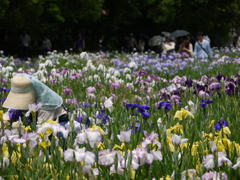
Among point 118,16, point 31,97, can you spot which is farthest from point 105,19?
point 31,97

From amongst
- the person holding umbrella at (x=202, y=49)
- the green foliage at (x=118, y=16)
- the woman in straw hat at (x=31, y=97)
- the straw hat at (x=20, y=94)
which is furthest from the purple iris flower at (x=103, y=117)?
the green foliage at (x=118, y=16)

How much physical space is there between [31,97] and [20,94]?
85 mm

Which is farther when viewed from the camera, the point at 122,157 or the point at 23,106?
the point at 23,106

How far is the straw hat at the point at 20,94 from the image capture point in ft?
10.3

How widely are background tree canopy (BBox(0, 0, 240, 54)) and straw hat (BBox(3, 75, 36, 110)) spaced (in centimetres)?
1277

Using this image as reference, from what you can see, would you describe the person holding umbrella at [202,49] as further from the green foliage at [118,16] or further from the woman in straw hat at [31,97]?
the woman in straw hat at [31,97]

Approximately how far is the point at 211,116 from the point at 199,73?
17.6ft

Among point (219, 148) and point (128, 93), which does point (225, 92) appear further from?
point (219, 148)

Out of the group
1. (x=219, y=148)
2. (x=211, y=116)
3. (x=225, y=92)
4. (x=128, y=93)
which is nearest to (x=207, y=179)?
(x=219, y=148)

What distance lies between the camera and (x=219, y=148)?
1.97 metres

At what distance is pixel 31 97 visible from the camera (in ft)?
10.4

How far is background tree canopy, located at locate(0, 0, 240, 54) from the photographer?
1719cm

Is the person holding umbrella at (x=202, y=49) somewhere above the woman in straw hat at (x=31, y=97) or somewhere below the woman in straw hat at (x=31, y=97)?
above

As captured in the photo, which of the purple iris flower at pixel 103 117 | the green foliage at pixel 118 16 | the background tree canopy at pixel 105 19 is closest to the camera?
the purple iris flower at pixel 103 117
